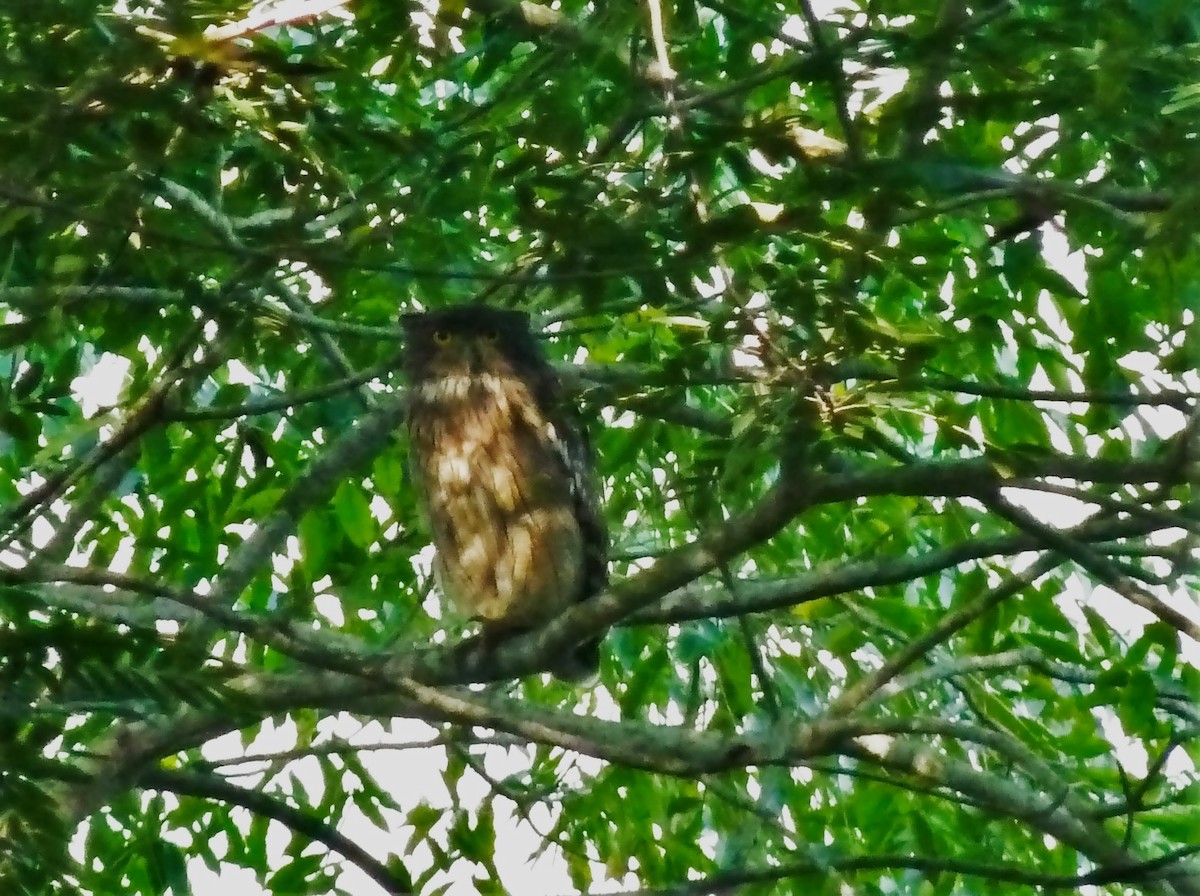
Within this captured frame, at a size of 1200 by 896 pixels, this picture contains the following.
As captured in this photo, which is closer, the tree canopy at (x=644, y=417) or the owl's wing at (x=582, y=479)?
the tree canopy at (x=644, y=417)

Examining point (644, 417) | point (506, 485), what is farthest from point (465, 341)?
point (644, 417)

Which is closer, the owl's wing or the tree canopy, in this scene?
the tree canopy

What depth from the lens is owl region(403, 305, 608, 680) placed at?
2896mm

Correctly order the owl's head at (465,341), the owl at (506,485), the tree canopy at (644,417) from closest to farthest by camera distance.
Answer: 1. the tree canopy at (644,417)
2. the owl's head at (465,341)
3. the owl at (506,485)

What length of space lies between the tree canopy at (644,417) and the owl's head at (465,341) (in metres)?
0.06

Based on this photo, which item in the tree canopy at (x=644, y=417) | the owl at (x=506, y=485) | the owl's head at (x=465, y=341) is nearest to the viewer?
the tree canopy at (x=644, y=417)

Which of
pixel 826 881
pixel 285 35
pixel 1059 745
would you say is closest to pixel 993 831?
pixel 1059 745

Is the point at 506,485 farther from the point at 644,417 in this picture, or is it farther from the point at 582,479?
the point at 644,417

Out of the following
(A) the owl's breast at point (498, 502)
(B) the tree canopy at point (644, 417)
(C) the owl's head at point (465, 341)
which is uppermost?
→ (C) the owl's head at point (465, 341)

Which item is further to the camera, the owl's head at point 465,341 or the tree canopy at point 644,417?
the owl's head at point 465,341

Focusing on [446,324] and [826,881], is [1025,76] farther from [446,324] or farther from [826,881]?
[446,324]

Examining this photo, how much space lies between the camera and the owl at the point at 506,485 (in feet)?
9.50

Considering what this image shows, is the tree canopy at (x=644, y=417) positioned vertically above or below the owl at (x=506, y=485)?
below

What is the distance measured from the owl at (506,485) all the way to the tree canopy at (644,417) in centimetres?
7
